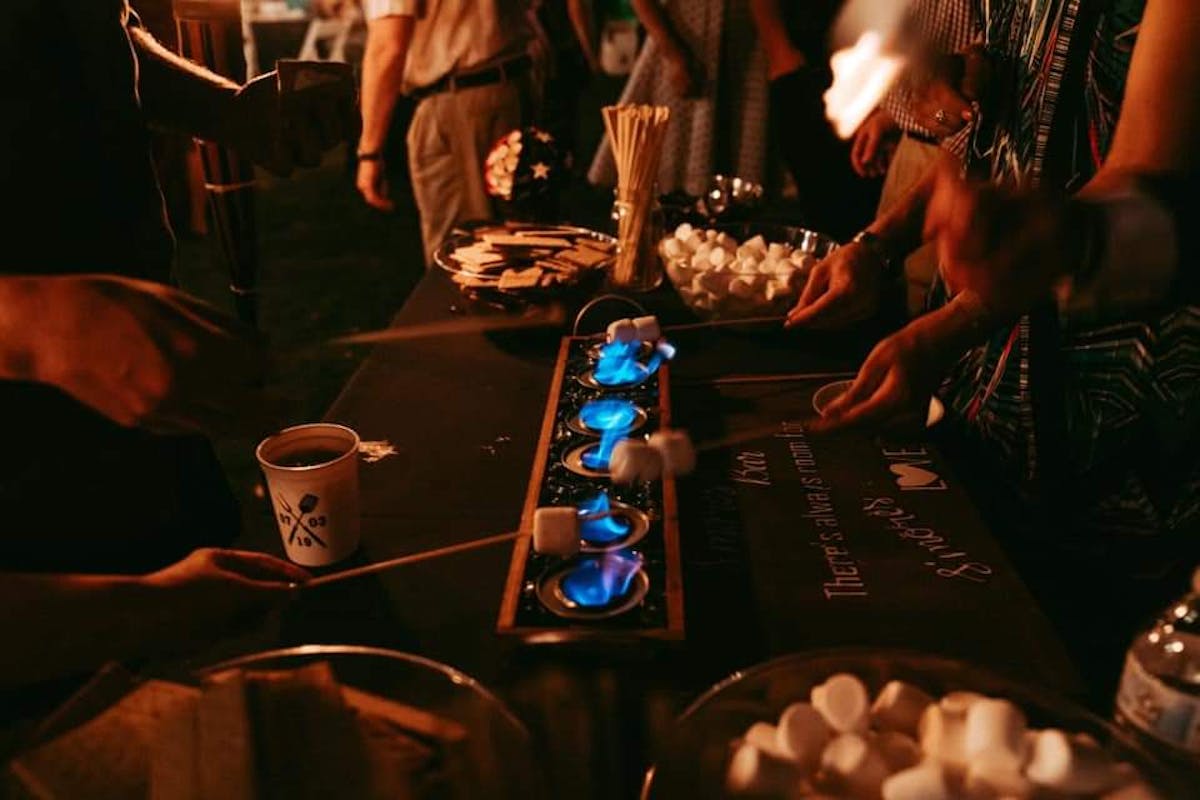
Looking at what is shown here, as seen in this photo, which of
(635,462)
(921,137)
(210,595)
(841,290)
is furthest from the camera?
(921,137)

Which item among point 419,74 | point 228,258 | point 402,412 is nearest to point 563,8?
point 419,74

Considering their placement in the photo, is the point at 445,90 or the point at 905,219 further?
the point at 445,90

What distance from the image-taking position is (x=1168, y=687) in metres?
0.94

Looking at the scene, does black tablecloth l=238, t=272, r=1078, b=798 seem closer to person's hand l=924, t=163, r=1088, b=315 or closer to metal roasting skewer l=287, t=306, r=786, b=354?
metal roasting skewer l=287, t=306, r=786, b=354

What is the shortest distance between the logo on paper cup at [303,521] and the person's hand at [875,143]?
2.61 meters

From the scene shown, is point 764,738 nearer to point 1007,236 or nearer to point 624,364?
point 1007,236

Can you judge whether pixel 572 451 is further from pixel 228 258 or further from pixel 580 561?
pixel 228 258

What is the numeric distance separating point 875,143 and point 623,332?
186 cm

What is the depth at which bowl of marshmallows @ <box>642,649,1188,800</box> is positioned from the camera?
85 centimetres

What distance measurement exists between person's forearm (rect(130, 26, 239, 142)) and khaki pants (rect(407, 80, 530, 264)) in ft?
6.44

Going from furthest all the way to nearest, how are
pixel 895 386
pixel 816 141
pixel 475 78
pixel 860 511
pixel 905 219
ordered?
pixel 816 141 < pixel 475 78 < pixel 905 219 < pixel 895 386 < pixel 860 511

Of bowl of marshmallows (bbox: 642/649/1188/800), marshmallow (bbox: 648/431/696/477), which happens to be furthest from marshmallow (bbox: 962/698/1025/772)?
marshmallow (bbox: 648/431/696/477)

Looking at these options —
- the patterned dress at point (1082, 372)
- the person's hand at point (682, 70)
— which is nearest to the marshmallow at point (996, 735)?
the patterned dress at point (1082, 372)

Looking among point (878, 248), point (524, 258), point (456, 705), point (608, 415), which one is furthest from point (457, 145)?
point (456, 705)
